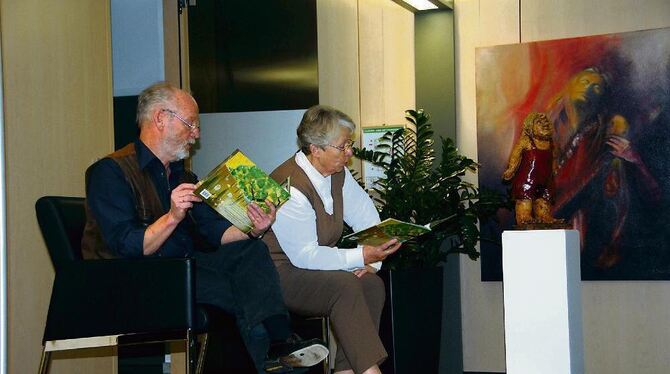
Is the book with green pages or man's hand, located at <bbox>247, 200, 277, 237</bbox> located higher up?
man's hand, located at <bbox>247, 200, 277, 237</bbox>

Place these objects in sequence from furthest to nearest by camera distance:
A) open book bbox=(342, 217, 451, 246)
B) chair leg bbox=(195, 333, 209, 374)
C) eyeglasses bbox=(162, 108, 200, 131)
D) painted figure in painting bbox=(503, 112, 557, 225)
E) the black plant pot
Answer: painted figure in painting bbox=(503, 112, 557, 225), the black plant pot, open book bbox=(342, 217, 451, 246), eyeglasses bbox=(162, 108, 200, 131), chair leg bbox=(195, 333, 209, 374)

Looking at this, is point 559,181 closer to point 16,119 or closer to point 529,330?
point 529,330

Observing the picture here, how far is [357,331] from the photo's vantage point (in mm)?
3975

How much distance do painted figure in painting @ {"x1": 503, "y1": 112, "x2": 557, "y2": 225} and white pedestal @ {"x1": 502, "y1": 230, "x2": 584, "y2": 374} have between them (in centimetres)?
35

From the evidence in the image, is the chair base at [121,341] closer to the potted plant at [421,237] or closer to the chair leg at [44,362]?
the chair leg at [44,362]

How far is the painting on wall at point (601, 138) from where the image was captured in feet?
19.6

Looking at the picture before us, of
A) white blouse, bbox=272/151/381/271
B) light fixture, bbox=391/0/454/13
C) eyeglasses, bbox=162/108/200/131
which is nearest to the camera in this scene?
eyeglasses, bbox=162/108/200/131

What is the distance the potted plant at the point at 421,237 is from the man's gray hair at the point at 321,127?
37.3 inches

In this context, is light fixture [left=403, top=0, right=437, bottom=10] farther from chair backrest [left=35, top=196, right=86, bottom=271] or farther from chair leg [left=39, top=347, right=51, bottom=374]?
chair leg [left=39, top=347, right=51, bottom=374]

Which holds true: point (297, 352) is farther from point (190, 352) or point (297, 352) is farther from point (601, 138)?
point (601, 138)

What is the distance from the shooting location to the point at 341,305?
4000 millimetres

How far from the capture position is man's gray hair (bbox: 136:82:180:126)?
375 cm

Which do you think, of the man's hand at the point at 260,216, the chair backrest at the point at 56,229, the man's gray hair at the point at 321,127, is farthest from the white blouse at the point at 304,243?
the chair backrest at the point at 56,229

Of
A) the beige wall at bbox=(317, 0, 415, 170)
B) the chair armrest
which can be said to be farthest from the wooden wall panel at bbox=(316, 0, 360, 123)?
the chair armrest
